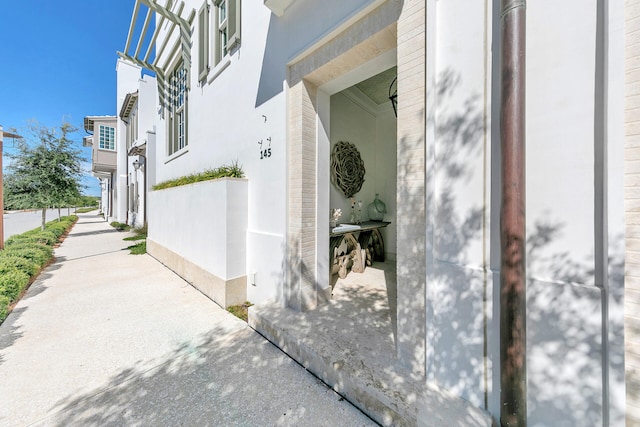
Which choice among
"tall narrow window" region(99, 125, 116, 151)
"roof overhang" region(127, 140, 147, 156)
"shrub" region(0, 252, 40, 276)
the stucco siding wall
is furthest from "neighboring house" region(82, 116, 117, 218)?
the stucco siding wall

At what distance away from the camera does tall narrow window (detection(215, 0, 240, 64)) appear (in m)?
4.34

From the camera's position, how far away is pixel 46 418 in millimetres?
2018

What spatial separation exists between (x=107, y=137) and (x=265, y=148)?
940 inches

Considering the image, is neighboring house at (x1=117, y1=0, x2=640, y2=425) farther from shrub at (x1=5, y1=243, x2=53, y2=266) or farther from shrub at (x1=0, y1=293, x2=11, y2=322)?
shrub at (x1=5, y1=243, x2=53, y2=266)

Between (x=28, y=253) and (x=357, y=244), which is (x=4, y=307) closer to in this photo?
(x=28, y=253)

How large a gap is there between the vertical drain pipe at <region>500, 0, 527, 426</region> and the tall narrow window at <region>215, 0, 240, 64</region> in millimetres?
4260

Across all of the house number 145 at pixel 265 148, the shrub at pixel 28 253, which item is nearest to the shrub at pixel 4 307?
the shrub at pixel 28 253

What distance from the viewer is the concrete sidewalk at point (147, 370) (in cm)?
204

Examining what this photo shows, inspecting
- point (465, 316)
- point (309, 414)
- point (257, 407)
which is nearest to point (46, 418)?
point (257, 407)

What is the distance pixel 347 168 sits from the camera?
17.9 ft

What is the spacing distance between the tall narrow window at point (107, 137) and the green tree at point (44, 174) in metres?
10.6

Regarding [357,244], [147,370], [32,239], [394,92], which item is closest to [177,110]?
[32,239]

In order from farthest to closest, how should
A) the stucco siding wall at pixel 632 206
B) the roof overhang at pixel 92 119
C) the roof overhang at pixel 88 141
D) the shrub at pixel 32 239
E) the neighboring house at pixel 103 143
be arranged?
1. the roof overhang at pixel 88 141
2. the roof overhang at pixel 92 119
3. the neighboring house at pixel 103 143
4. the shrub at pixel 32 239
5. the stucco siding wall at pixel 632 206

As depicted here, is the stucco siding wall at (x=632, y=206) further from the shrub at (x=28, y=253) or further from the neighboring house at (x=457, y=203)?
the shrub at (x=28, y=253)
